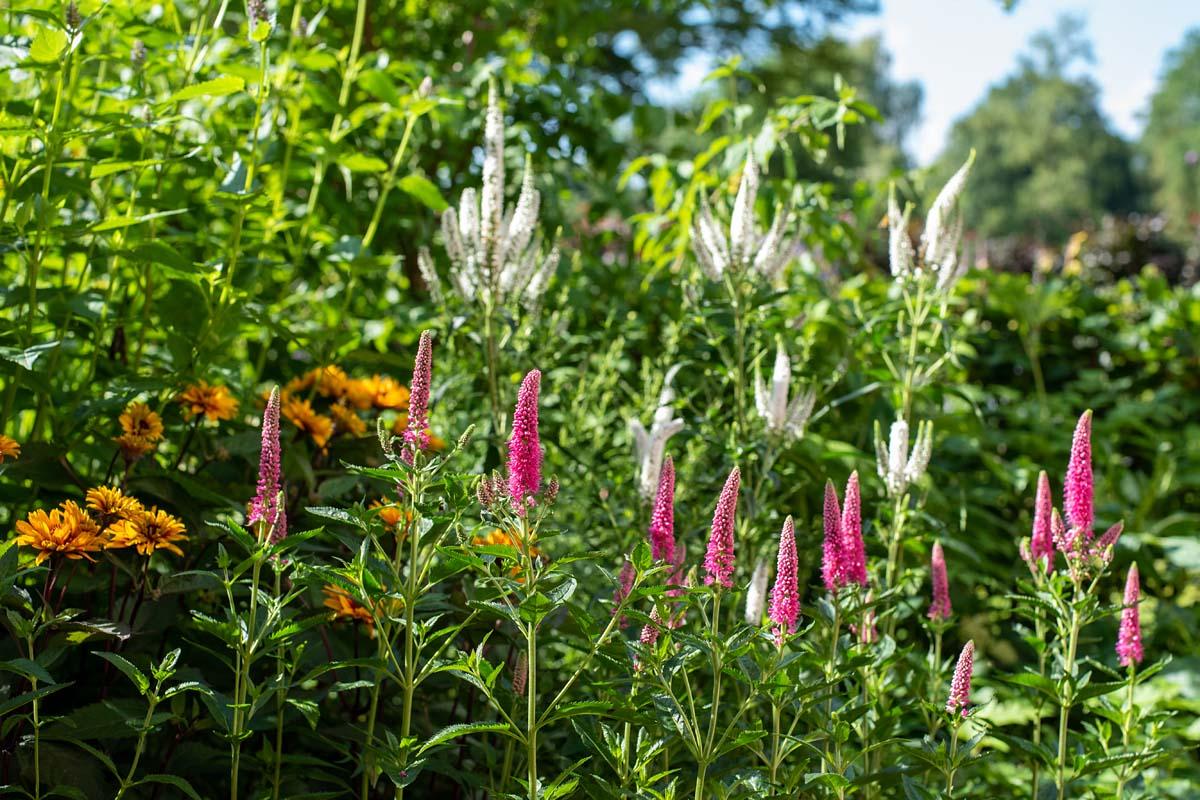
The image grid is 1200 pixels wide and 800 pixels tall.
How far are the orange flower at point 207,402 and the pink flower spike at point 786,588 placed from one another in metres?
1.17

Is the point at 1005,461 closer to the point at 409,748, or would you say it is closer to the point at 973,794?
the point at 973,794

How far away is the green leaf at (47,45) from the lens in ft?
6.01

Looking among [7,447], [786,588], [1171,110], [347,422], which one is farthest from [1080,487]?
[1171,110]

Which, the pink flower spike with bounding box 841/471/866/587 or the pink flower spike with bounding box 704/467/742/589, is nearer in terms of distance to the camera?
the pink flower spike with bounding box 704/467/742/589

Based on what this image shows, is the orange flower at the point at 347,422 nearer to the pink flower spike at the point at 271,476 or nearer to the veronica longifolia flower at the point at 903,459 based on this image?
the pink flower spike at the point at 271,476

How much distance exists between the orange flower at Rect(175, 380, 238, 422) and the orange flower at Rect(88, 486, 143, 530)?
46 cm

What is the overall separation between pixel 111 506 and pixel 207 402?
50cm

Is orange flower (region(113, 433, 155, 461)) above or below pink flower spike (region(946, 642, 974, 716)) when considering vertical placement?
above

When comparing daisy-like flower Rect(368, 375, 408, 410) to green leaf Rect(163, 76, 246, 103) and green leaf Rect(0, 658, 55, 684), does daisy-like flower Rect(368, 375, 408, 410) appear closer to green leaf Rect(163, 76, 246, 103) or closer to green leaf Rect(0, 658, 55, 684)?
green leaf Rect(163, 76, 246, 103)

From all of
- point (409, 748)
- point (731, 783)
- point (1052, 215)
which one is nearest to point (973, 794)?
point (731, 783)

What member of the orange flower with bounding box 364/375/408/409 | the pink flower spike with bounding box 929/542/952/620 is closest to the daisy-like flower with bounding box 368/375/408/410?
the orange flower with bounding box 364/375/408/409

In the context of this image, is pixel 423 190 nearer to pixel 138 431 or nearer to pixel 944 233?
pixel 138 431

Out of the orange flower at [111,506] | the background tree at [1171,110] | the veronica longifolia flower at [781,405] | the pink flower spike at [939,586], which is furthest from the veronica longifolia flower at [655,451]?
the background tree at [1171,110]

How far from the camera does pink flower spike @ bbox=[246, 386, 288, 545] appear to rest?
1371 millimetres
